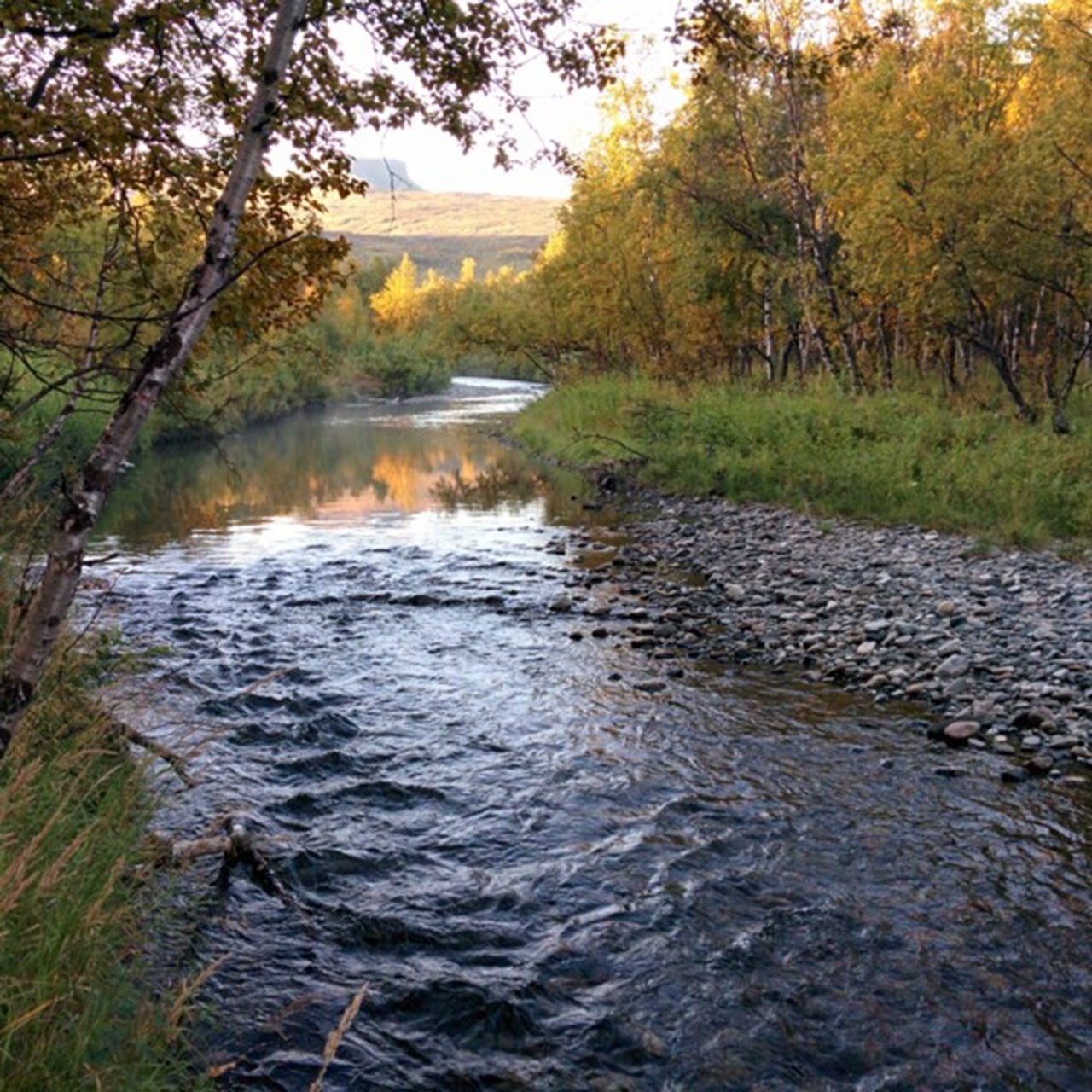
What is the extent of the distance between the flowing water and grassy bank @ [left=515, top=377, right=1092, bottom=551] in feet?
27.4

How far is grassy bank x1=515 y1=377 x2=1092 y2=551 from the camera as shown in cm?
1648

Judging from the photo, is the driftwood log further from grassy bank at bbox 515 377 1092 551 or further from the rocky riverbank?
grassy bank at bbox 515 377 1092 551

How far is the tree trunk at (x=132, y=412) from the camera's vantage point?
410cm

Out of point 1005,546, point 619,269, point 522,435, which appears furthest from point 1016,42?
point 522,435

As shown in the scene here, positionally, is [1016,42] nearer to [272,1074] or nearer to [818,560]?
[818,560]

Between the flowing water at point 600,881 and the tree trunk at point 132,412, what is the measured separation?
170 cm

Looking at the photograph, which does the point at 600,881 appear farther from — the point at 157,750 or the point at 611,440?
the point at 611,440

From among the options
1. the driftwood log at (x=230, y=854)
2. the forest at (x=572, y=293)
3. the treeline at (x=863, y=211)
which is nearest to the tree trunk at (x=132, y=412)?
the forest at (x=572, y=293)

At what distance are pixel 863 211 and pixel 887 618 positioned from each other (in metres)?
15.1

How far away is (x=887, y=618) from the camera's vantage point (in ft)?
40.6

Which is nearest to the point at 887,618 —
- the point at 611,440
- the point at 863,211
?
the point at 863,211

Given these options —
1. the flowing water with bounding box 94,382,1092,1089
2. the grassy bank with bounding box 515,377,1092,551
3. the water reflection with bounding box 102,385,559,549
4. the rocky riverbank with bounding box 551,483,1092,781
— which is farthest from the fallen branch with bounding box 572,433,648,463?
the flowing water with bounding box 94,382,1092,1089

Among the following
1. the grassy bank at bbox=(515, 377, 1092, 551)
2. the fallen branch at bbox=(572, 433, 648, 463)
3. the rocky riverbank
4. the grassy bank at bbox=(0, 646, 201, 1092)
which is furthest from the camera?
the fallen branch at bbox=(572, 433, 648, 463)

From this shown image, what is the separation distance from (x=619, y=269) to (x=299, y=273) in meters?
39.7
